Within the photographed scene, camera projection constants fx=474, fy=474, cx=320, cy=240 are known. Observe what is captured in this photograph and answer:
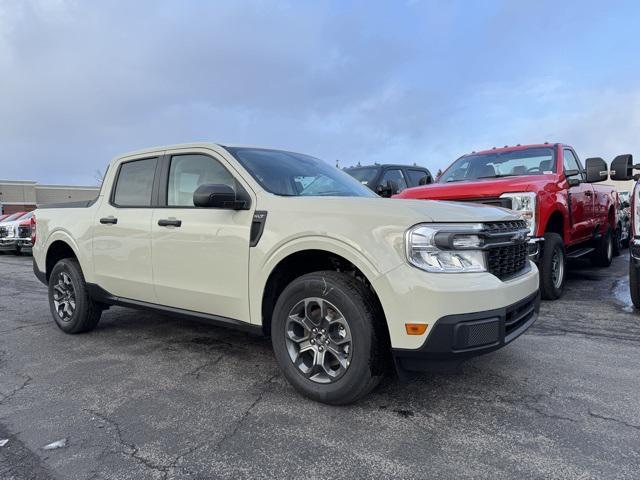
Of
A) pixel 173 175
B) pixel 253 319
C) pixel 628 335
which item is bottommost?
pixel 628 335

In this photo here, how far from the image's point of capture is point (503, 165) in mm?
7172

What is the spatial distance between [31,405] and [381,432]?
244 cm

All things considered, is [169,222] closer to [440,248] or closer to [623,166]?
[440,248]

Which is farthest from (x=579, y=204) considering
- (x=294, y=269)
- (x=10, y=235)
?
(x=10, y=235)

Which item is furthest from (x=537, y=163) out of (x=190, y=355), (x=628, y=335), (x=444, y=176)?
(x=190, y=355)

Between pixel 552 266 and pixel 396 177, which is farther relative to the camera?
pixel 396 177

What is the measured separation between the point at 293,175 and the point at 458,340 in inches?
78.3

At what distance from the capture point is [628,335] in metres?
4.80

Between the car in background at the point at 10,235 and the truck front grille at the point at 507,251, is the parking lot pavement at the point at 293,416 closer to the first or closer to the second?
the truck front grille at the point at 507,251

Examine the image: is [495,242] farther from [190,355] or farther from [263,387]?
[190,355]

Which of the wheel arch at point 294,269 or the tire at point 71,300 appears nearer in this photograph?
the wheel arch at point 294,269

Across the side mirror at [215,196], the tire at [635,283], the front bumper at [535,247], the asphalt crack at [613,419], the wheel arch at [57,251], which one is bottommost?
the asphalt crack at [613,419]

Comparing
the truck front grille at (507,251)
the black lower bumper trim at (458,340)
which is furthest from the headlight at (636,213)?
Answer: the black lower bumper trim at (458,340)

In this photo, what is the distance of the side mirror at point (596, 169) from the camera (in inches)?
247
